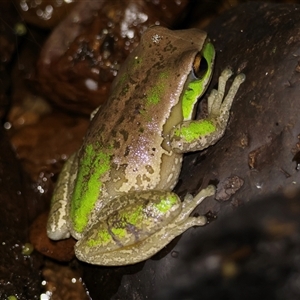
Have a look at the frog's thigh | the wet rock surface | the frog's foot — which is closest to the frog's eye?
the frog's foot

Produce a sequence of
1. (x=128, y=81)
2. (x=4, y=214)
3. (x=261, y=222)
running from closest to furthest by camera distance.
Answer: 1. (x=261, y=222)
2. (x=128, y=81)
3. (x=4, y=214)

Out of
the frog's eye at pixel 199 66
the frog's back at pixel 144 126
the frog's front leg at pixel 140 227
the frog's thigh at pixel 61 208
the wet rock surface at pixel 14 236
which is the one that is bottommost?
the wet rock surface at pixel 14 236

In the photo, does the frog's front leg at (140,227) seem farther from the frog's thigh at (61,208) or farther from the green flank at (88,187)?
the frog's thigh at (61,208)

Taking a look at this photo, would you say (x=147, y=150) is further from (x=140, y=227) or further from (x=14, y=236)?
(x=14, y=236)

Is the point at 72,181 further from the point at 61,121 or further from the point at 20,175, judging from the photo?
the point at 61,121

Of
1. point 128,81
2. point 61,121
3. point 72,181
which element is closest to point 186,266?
point 72,181

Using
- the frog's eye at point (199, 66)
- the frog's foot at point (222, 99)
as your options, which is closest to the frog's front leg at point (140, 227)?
the frog's foot at point (222, 99)
